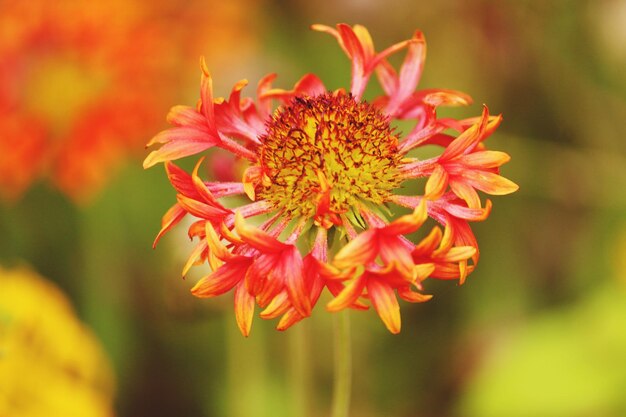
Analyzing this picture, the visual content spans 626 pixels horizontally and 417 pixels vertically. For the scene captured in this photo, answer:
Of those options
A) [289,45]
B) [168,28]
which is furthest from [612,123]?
[168,28]

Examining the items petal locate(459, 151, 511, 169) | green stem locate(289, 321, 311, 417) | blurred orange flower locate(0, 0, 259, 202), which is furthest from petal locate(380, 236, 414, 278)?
blurred orange flower locate(0, 0, 259, 202)

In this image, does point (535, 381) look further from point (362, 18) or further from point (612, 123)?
point (362, 18)

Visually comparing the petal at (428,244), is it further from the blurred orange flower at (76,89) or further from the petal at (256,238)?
the blurred orange flower at (76,89)

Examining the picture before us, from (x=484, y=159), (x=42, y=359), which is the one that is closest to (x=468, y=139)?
(x=484, y=159)

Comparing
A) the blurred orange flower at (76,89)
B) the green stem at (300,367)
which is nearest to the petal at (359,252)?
the green stem at (300,367)

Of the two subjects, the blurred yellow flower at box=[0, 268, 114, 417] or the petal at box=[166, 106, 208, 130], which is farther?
the blurred yellow flower at box=[0, 268, 114, 417]

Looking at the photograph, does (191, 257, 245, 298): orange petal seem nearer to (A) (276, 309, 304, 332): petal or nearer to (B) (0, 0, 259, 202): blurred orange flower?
(A) (276, 309, 304, 332): petal
